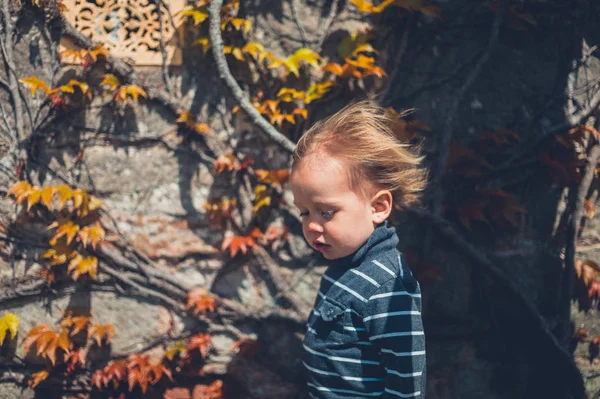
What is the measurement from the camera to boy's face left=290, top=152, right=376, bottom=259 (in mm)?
1709

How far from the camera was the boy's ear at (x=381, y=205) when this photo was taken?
179 centimetres

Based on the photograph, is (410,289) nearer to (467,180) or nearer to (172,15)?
(467,180)

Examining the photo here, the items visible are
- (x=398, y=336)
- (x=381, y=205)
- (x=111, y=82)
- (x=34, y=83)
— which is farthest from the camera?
(x=111, y=82)

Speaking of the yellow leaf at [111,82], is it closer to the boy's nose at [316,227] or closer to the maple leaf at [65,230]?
the maple leaf at [65,230]

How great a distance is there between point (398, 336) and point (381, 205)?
0.48 m

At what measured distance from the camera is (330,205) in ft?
5.59

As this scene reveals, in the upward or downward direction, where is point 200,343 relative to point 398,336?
downward

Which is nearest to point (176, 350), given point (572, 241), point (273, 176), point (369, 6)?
point (273, 176)

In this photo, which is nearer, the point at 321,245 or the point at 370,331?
the point at 370,331

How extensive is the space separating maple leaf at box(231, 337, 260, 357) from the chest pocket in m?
0.84

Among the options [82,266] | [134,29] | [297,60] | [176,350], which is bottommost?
[176,350]

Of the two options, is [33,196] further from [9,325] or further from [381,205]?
[381,205]

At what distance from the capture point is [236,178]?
266 centimetres

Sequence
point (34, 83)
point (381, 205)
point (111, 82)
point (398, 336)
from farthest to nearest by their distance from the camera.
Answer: point (111, 82) < point (34, 83) < point (381, 205) < point (398, 336)
